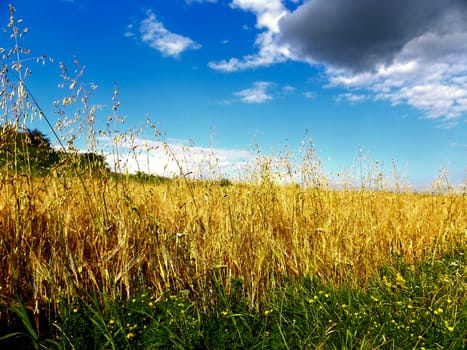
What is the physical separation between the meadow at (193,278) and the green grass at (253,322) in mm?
11

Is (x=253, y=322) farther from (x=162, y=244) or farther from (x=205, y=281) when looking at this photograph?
(x=162, y=244)

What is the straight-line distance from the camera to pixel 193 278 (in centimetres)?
307

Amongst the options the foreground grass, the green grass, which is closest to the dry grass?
the foreground grass

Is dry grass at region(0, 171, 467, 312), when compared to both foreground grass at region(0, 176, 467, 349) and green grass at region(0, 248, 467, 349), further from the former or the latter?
green grass at region(0, 248, 467, 349)

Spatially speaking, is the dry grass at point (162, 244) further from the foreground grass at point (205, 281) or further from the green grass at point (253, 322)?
the green grass at point (253, 322)

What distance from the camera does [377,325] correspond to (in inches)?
102

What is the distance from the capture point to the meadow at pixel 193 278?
2508 mm

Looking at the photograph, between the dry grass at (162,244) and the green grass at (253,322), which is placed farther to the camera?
the dry grass at (162,244)

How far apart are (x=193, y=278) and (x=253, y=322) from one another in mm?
626

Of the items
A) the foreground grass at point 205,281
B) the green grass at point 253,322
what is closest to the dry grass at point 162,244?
the foreground grass at point 205,281

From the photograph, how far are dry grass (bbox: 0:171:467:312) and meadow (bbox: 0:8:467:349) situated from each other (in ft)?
0.05

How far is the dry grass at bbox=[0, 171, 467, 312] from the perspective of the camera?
288 cm

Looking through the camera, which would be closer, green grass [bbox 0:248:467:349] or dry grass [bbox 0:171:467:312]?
green grass [bbox 0:248:467:349]

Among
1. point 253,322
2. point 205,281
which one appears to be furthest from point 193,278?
point 253,322
